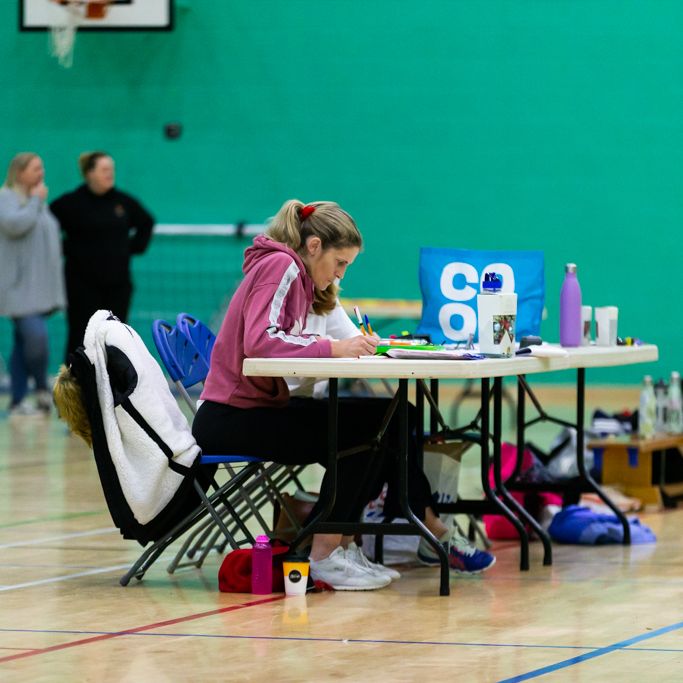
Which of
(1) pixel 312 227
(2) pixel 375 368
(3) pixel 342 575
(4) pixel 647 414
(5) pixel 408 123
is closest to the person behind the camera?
(2) pixel 375 368

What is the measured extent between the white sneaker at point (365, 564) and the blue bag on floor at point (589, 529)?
2.93 ft

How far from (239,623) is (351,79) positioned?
7.00m

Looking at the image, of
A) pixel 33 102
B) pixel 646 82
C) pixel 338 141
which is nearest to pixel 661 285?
pixel 646 82

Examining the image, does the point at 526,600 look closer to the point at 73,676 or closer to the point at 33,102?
the point at 73,676

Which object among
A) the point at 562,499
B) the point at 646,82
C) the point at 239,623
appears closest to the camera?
the point at 239,623

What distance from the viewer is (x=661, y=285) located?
31.4 ft

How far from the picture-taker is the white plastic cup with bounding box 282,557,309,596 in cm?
373

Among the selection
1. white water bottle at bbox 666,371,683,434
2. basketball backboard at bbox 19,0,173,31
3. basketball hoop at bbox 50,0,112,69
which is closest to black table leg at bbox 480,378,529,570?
white water bottle at bbox 666,371,683,434

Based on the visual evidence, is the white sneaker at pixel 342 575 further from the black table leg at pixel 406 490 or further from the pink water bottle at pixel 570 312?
the pink water bottle at pixel 570 312

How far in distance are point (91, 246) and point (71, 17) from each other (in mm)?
2610

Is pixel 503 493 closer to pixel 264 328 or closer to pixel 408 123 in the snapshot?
pixel 264 328

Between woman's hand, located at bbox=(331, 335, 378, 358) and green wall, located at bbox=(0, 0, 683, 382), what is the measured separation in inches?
233

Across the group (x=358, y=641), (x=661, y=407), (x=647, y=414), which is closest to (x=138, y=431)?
(x=358, y=641)

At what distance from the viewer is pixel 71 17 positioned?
10023mm
